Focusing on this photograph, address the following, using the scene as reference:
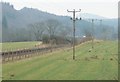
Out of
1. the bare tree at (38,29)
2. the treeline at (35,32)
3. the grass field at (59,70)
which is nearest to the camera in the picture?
the grass field at (59,70)

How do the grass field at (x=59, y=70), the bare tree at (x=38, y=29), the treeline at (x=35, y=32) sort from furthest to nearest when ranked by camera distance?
the bare tree at (x=38, y=29)
the treeline at (x=35, y=32)
the grass field at (x=59, y=70)

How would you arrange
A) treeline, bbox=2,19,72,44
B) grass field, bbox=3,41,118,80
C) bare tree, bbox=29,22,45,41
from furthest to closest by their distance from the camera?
1. bare tree, bbox=29,22,45,41
2. treeline, bbox=2,19,72,44
3. grass field, bbox=3,41,118,80

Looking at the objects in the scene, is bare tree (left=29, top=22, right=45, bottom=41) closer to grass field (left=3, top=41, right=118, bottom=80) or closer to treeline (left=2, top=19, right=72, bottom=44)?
treeline (left=2, top=19, right=72, bottom=44)

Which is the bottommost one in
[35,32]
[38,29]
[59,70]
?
Result: [35,32]

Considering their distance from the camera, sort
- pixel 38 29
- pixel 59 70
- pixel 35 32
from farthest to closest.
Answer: pixel 38 29 → pixel 35 32 → pixel 59 70

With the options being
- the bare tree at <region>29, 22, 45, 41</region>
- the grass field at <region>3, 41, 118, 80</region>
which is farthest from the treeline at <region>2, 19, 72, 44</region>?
Answer: the grass field at <region>3, 41, 118, 80</region>

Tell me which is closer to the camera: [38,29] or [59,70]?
[59,70]

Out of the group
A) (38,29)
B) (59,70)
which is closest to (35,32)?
(38,29)

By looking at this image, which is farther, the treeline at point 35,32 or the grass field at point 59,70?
the treeline at point 35,32

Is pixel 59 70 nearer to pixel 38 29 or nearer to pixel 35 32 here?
pixel 35 32

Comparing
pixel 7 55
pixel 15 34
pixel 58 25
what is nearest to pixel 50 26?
pixel 58 25

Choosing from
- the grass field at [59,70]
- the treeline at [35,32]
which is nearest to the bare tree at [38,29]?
the treeline at [35,32]

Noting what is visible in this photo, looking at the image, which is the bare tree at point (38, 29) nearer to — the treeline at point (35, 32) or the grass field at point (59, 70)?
the treeline at point (35, 32)

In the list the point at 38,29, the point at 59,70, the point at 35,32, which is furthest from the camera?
the point at 38,29
